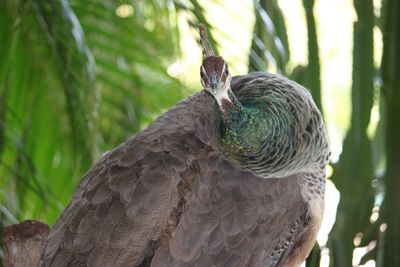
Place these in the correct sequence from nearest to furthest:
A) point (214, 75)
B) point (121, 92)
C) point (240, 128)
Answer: point (214, 75), point (240, 128), point (121, 92)

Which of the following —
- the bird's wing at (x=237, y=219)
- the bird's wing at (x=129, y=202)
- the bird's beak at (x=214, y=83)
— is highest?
the bird's beak at (x=214, y=83)

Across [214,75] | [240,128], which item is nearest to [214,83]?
[214,75]

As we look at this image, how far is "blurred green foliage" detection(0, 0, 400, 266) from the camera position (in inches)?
32.2

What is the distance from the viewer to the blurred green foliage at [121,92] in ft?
2.68

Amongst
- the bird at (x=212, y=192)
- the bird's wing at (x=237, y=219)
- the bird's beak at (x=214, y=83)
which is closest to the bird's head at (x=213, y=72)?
the bird's beak at (x=214, y=83)

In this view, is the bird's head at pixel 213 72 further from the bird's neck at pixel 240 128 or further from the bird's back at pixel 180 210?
the bird's back at pixel 180 210

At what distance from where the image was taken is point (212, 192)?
Result: 929mm

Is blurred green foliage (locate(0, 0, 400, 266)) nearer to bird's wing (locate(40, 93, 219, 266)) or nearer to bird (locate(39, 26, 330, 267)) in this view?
bird (locate(39, 26, 330, 267))

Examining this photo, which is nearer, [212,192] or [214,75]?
[214,75]

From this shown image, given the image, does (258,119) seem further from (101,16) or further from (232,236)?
(101,16)

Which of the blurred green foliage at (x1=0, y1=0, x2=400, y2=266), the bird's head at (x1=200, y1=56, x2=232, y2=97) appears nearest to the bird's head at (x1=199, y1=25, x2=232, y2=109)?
the bird's head at (x1=200, y1=56, x2=232, y2=97)

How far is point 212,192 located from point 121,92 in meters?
0.63

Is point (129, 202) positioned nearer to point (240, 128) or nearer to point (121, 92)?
point (240, 128)

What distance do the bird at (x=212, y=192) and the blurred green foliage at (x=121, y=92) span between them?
2.3 inches
